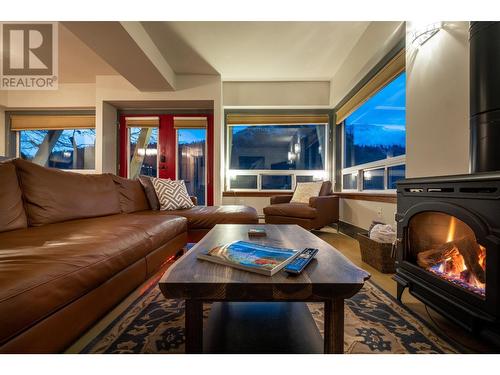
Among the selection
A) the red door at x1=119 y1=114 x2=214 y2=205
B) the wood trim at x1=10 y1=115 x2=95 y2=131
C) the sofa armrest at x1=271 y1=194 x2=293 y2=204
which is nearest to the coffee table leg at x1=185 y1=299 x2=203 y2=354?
the sofa armrest at x1=271 y1=194 x2=293 y2=204

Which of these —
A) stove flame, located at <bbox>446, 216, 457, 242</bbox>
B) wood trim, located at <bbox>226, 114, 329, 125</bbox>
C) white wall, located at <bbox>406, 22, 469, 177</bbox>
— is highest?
wood trim, located at <bbox>226, 114, 329, 125</bbox>

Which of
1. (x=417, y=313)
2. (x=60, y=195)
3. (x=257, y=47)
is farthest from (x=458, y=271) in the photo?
(x=257, y=47)

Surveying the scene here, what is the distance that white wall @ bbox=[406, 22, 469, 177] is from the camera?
1540 millimetres

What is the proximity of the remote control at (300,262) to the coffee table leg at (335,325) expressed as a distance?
0.43ft

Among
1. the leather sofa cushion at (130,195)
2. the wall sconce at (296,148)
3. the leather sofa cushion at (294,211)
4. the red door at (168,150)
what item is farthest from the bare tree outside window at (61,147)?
the wall sconce at (296,148)

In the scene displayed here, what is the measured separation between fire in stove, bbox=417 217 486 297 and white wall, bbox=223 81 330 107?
356 centimetres

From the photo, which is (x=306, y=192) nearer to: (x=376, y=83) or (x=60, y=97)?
(x=376, y=83)

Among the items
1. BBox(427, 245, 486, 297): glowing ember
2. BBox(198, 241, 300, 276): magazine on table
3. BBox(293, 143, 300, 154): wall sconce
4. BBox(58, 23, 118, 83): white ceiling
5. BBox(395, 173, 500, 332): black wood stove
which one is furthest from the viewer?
BBox(293, 143, 300, 154): wall sconce

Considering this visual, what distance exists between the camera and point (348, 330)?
1085 millimetres

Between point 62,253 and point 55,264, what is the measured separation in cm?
11

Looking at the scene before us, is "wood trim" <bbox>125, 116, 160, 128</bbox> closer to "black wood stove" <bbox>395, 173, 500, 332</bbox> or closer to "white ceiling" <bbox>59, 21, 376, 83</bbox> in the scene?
"white ceiling" <bbox>59, 21, 376, 83</bbox>

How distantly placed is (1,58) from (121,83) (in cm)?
151

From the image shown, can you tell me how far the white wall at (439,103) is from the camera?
1540 millimetres

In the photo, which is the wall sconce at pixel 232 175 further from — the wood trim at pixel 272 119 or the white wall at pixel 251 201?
the wood trim at pixel 272 119
